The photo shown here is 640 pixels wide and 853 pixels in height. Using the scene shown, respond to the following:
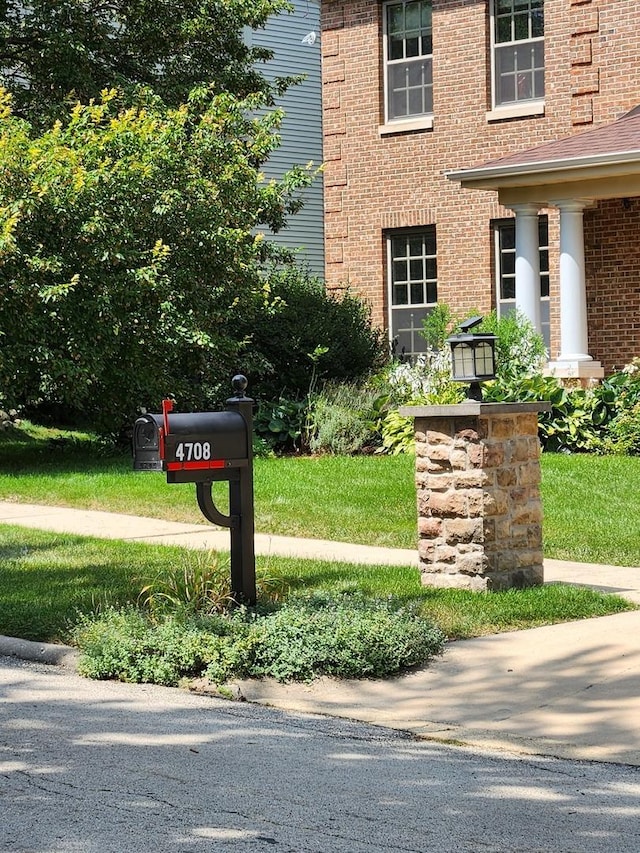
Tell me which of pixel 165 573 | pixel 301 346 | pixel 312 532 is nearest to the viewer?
pixel 165 573

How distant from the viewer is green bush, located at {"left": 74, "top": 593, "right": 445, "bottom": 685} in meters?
7.17

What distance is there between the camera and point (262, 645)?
7.31 metres

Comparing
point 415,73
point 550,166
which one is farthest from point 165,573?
point 415,73

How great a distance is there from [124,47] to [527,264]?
7.60 meters

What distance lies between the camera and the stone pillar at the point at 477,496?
29.4 feet

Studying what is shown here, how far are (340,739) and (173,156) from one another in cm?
1293

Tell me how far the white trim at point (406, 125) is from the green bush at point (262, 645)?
16136 mm

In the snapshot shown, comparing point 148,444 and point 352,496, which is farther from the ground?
point 148,444

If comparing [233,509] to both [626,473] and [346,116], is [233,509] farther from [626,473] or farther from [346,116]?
[346,116]

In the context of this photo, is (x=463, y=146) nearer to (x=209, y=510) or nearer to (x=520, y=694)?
(x=209, y=510)

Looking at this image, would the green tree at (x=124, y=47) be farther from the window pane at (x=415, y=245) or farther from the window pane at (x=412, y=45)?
the window pane at (x=415, y=245)

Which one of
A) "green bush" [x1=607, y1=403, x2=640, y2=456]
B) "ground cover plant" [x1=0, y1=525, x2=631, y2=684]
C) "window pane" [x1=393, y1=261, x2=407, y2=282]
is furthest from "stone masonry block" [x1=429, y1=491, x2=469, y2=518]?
"window pane" [x1=393, y1=261, x2=407, y2=282]

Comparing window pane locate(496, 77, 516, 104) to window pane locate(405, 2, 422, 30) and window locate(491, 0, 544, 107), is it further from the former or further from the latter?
window pane locate(405, 2, 422, 30)

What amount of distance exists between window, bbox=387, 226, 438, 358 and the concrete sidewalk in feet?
48.8
